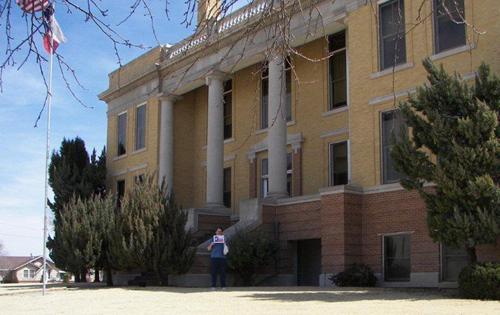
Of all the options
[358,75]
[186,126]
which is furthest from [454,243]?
[186,126]

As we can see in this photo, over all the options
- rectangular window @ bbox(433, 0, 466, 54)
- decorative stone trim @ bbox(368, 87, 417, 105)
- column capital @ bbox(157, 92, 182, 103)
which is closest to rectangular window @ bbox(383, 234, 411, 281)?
decorative stone trim @ bbox(368, 87, 417, 105)

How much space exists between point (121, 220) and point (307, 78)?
10314mm

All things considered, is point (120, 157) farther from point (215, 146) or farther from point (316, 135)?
point (316, 135)

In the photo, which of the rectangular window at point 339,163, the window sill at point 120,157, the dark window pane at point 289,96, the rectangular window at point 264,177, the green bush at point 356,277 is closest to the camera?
the green bush at point 356,277

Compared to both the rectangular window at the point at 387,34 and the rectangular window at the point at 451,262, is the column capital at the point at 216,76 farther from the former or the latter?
the rectangular window at the point at 451,262

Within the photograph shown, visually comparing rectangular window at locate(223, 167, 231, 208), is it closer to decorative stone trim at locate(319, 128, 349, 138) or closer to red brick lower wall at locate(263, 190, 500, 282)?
decorative stone trim at locate(319, 128, 349, 138)

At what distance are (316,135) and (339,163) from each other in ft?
5.79

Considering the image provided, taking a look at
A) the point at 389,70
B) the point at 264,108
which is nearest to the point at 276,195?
the point at 264,108


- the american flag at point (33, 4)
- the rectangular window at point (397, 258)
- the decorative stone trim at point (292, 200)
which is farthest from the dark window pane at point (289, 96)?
the american flag at point (33, 4)

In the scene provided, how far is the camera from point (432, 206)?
18.2 metres

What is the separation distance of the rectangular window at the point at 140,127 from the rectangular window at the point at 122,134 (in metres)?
1.40

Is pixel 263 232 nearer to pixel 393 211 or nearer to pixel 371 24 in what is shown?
pixel 393 211

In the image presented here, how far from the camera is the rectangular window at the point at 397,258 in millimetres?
22781

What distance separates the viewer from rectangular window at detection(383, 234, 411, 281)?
74.7 feet
